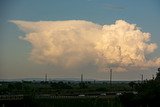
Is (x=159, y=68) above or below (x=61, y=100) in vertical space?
above

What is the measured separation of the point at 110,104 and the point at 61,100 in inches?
274

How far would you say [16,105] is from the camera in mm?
46781

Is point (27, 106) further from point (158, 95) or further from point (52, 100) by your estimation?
point (158, 95)

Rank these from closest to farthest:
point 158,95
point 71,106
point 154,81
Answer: point 158,95, point 154,81, point 71,106

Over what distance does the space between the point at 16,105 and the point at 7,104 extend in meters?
1.11

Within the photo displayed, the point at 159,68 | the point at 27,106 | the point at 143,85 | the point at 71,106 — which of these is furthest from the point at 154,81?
the point at 27,106

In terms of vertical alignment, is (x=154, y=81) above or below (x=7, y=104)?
above

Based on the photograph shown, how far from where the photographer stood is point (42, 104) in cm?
4784

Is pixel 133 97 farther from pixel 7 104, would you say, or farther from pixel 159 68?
pixel 7 104

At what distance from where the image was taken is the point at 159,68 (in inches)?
1991

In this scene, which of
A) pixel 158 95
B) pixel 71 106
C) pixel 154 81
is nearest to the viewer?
pixel 158 95

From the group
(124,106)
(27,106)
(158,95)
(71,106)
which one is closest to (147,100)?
(158,95)

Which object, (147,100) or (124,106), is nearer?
(147,100)

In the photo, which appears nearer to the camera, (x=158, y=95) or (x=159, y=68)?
(x=158, y=95)
